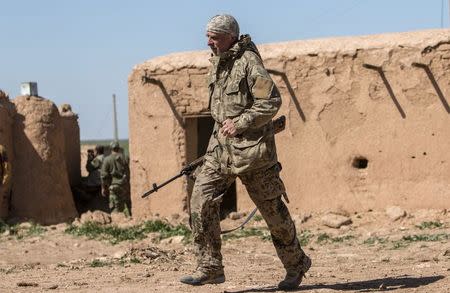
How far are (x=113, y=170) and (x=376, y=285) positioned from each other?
9.04m

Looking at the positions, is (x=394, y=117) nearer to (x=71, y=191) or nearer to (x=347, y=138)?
(x=347, y=138)

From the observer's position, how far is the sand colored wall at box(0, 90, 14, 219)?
43.8 feet

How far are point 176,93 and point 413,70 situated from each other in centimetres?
324

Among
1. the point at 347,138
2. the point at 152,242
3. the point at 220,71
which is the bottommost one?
the point at 152,242

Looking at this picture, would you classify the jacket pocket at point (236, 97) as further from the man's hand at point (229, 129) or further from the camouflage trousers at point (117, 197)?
the camouflage trousers at point (117, 197)

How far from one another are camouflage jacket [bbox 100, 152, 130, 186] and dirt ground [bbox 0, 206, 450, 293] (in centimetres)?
153

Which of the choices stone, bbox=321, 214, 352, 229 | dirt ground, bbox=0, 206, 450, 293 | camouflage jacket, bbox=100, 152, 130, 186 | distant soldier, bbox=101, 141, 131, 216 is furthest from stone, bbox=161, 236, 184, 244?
camouflage jacket, bbox=100, 152, 130, 186

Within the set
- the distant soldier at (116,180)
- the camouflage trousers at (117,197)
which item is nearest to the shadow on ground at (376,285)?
the distant soldier at (116,180)

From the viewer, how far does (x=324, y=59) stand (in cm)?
1191

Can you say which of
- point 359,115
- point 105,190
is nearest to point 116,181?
point 105,190

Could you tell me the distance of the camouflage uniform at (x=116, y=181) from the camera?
14719mm

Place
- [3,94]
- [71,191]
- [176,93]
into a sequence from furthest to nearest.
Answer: [71,191] < [3,94] < [176,93]

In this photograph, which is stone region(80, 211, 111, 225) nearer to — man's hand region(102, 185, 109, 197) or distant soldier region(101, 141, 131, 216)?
distant soldier region(101, 141, 131, 216)

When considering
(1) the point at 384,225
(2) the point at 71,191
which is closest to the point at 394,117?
(1) the point at 384,225
